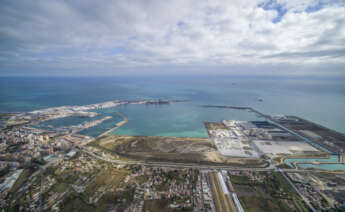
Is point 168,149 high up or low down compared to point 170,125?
down

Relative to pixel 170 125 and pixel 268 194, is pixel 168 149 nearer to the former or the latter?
pixel 170 125

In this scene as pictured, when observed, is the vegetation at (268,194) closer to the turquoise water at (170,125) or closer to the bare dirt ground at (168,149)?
the bare dirt ground at (168,149)

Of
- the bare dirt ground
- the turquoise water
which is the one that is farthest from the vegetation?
the turquoise water

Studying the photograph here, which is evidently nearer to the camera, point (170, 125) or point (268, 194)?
point (268, 194)

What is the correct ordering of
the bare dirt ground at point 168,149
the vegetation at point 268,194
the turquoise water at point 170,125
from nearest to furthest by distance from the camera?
the vegetation at point 268,194
the bare dirt ground at point 168,149
the turquoise water at point 170,125

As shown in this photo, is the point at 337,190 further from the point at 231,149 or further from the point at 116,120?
the point at 116,120

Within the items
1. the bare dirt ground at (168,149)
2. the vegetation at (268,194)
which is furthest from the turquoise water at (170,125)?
the vegetation at (268,194)

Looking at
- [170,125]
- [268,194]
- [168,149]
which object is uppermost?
[170,125]

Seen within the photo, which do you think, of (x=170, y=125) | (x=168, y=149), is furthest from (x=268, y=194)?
(x=170, y=125)

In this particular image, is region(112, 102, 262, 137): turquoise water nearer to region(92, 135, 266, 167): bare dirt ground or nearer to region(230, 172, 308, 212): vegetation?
region(92, 135, 266, 167): bare dirt ground

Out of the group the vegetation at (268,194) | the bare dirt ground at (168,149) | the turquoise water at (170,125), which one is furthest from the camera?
the turquoise water at (170,125)

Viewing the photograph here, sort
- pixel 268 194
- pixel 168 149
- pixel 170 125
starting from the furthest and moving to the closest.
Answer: pixel 170 125 < pixel 168 149 < pixel 268 194
